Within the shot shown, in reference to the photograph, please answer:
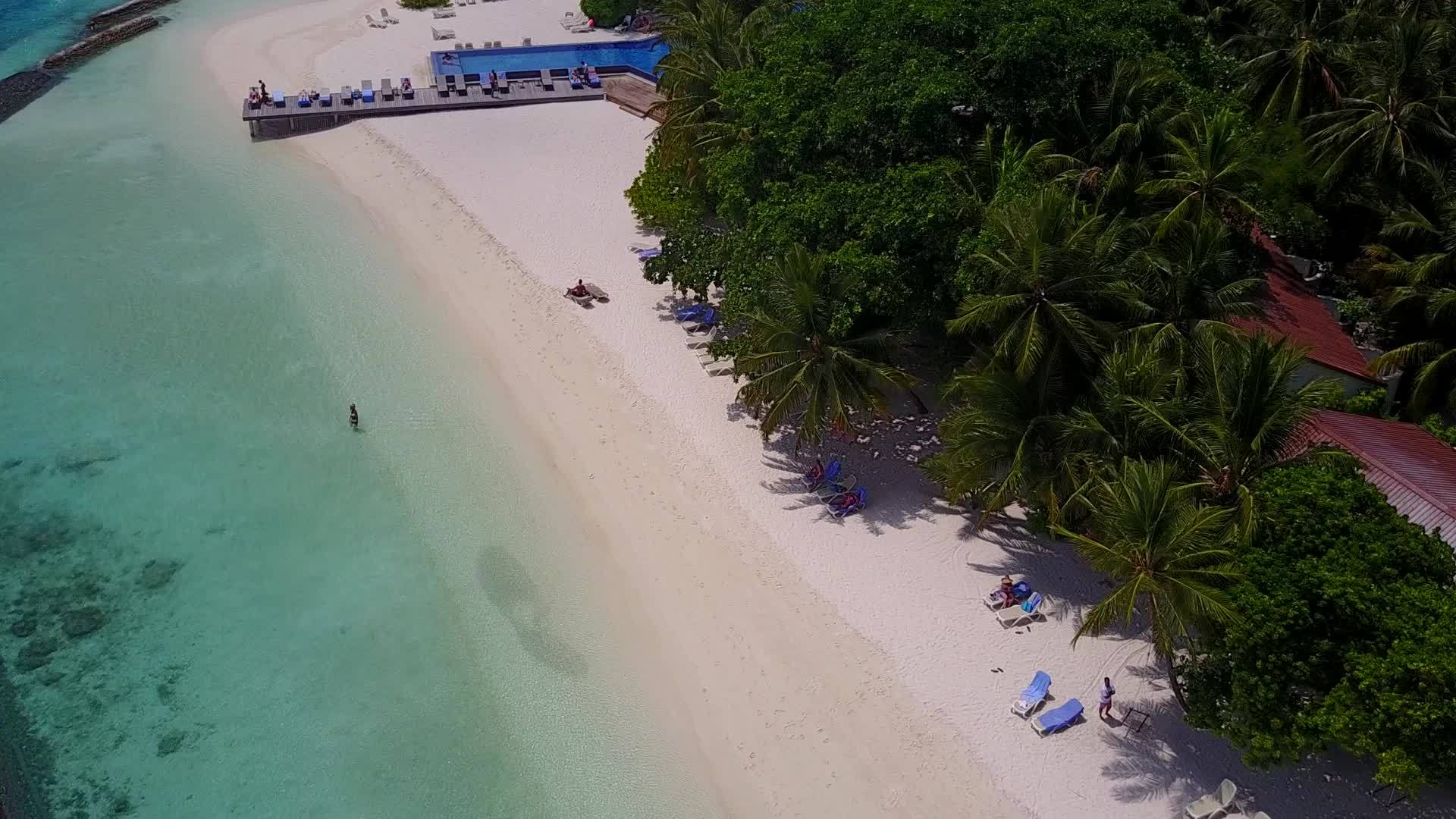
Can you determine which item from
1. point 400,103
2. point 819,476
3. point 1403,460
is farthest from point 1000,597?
point 400,103

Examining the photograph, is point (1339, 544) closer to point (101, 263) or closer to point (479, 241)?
point (479, 241)

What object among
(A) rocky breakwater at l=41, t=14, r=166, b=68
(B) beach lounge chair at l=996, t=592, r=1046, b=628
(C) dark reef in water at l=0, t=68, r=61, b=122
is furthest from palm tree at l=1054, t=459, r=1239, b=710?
(A) rocky breakwater at l=41, t=14, r=166, b=68

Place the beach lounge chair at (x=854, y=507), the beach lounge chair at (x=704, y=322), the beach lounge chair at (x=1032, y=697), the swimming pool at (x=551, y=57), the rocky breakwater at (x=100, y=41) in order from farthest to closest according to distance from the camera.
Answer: the rocky breakwater at (x=100, y=41) → the swimming pool at (x=551, y=57) → the beach lounge chair at (x=704, y=322) → the beach lounge chair at (x=854, y=507) → the beach lounge chair at (x=1032, y=697)

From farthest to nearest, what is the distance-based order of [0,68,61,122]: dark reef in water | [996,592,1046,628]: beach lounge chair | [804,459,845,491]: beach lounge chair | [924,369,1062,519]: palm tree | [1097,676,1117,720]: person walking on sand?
[0,68,61,122]: dark reef in water
[804,459,845,491]: beach lounge chair
[996,592,1046,628]: beach lounge chair
[924,369,1062,519]: palm tree
[1097,676,1117,720]: person walking on sand

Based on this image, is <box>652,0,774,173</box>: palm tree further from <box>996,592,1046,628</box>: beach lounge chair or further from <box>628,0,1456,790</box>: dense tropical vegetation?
<box>996,592,1046,628</box>: beach lounge chair

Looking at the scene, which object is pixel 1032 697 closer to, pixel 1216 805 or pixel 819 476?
pixel 1216 805

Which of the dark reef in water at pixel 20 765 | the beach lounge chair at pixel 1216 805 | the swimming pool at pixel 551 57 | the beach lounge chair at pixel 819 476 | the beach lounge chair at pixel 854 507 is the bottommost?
the dark reef in water at pixel 20 765

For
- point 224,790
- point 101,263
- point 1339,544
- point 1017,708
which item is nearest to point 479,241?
point 101,263

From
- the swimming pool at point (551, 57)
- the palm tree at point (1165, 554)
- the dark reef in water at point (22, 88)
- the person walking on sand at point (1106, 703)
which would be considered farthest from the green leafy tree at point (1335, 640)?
the dark reef in water at point (22, 88)

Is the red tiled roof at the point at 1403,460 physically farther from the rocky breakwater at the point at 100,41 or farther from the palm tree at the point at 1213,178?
the rocky breakwater at the point at 100,41
